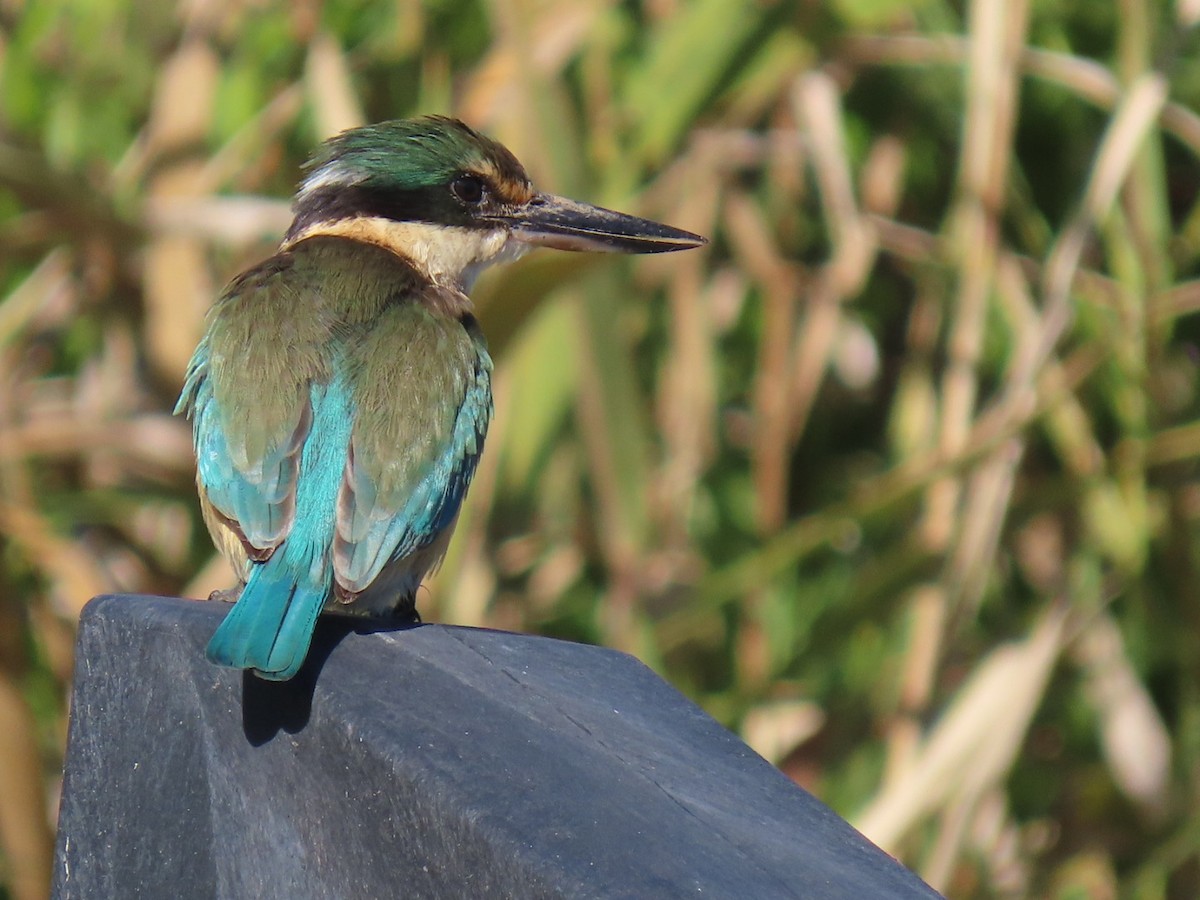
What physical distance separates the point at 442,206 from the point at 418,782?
5.32ft

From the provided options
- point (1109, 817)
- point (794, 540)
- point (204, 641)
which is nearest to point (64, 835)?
point (204, 641)

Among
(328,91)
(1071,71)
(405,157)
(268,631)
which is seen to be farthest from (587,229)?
(268,631)

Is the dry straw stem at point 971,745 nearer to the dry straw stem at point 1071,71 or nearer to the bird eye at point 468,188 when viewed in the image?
the dry straw stem at point 1071,71

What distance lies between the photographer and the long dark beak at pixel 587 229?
2488mm

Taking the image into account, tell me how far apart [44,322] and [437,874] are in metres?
2.53

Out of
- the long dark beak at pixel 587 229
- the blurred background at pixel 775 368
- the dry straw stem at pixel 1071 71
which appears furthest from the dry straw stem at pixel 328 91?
the dry straw stem at pixel 1071 71

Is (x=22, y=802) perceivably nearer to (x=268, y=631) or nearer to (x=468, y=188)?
(x=468, y=188)

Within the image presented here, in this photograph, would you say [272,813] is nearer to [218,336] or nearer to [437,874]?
[437,874]

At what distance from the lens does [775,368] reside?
10.2 ft

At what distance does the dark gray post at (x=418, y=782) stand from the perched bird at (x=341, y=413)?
241 millimetres

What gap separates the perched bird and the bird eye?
0.27ft

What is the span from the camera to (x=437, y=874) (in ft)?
3.22

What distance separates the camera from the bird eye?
8.27 ft

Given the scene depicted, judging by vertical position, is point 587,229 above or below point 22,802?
above
